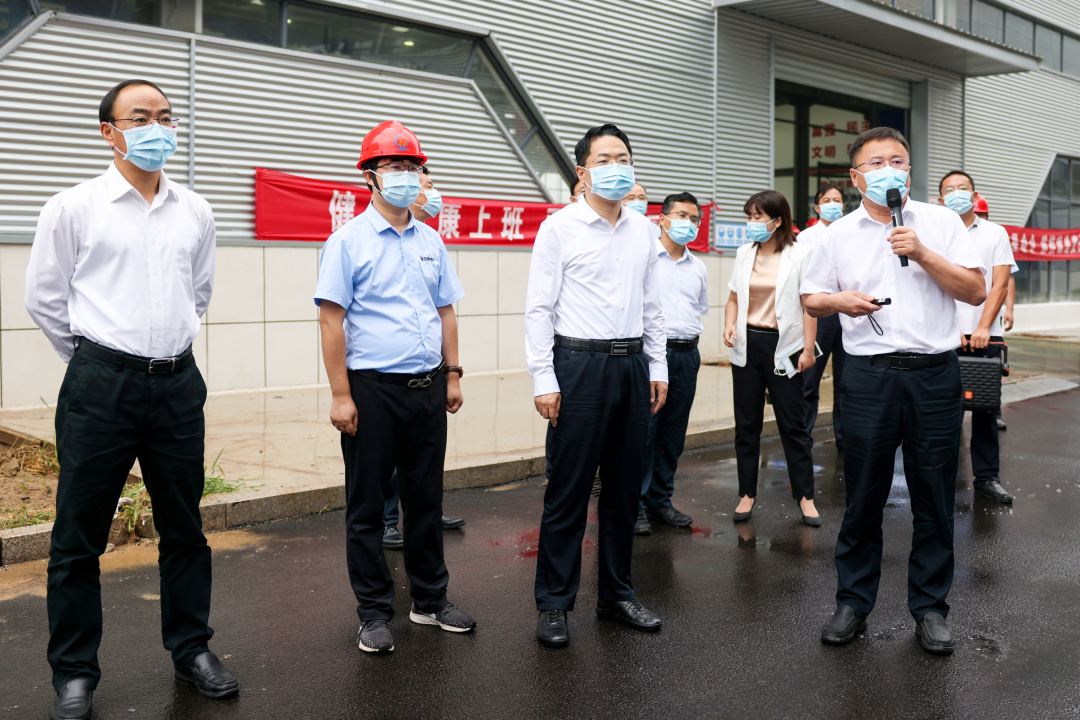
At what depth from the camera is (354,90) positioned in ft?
36.4

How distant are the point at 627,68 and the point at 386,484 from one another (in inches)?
431

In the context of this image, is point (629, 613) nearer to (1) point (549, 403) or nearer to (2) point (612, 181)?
(1) point (549, 403)

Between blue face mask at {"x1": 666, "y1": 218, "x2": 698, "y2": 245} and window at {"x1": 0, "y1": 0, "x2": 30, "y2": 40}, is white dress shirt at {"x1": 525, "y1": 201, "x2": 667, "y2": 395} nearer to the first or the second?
blue face mask at {"x1": 666, "y1": 218, "x2": 698, "y2": 245}

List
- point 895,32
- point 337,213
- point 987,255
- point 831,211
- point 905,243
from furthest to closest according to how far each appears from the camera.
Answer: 1. point 895,32
2. point 337,213
3. point 831,211
4. point 987,255
5. point 905,243

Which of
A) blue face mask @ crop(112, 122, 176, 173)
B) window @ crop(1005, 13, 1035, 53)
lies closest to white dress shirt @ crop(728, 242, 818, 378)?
blue face mask @ crop(112, 122, 176, 173)

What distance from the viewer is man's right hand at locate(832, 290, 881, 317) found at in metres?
4.10

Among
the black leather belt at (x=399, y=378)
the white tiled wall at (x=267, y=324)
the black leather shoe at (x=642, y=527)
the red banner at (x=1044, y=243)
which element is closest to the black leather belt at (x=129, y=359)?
the black leather belt at (x=399, y=378)

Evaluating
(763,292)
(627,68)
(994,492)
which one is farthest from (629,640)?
(627,68)

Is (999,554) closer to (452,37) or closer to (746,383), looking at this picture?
(746,383)

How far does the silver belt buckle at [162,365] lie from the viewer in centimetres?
355

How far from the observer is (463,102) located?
39.7 feet

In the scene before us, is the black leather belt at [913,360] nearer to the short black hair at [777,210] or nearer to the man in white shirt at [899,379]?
the man in white shirt at [899,379]

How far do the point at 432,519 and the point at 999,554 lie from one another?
10.8 feet

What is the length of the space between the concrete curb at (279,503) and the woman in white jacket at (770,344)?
181cm
